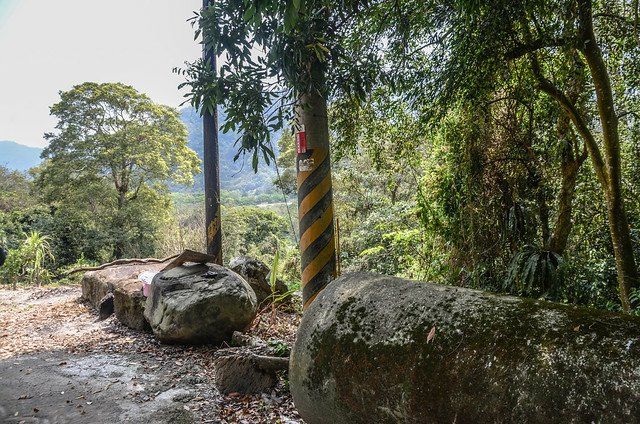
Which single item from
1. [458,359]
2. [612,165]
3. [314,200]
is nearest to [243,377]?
[314,200]

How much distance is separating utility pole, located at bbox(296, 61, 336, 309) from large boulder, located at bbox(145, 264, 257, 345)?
143 centimetres

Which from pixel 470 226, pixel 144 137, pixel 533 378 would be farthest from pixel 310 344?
pixel 144 137

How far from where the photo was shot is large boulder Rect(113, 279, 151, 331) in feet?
17.5

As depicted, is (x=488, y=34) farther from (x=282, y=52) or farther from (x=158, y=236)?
(x=158, y=236)

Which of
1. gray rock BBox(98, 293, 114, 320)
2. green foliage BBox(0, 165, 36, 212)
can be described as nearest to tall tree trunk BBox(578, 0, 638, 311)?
gray rock BBox(98, 293, 114, 320)

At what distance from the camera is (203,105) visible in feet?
9.91

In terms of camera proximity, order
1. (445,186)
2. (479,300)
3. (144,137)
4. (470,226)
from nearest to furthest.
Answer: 1. (479,300)
2. (470,226)
3. (445,186)
4. (144,137)

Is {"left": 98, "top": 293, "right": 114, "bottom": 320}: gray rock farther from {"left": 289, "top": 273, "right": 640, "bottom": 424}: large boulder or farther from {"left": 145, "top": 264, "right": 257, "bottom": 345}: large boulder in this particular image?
{"left": 289, "top": 273, "right": 640, "bottom": 424}: large boulder

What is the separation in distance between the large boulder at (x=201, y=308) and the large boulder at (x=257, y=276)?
1201mm

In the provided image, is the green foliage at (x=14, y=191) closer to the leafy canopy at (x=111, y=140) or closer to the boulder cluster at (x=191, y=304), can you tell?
the leafy canopy at (x=111, y=140)

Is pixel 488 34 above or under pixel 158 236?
above

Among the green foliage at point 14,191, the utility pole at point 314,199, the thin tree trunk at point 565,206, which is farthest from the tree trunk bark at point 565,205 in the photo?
the green foliage at point 14,191

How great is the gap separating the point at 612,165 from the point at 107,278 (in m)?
7.12

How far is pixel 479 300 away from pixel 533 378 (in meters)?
0.39
